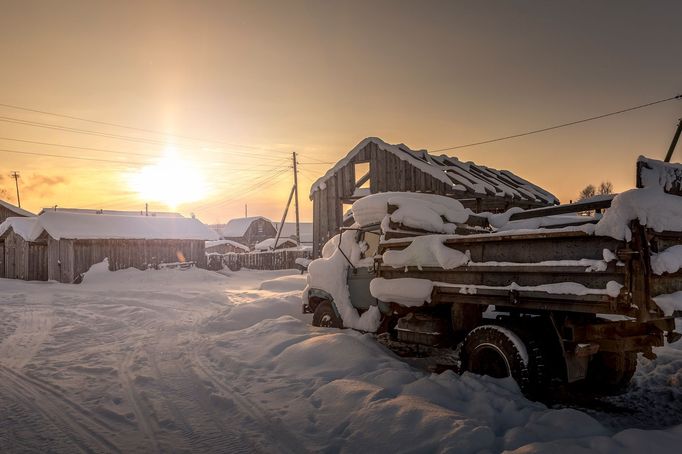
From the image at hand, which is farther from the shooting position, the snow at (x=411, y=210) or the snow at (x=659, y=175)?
the snow at (x=411, y=210)

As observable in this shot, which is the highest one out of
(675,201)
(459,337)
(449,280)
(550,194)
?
(550,194)

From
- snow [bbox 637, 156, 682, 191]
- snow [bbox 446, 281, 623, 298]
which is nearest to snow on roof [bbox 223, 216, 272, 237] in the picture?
snow [bbox 446, 281, 623, 298]

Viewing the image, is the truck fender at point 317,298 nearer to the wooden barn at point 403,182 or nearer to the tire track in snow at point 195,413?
the tire track in snow at point 195,413

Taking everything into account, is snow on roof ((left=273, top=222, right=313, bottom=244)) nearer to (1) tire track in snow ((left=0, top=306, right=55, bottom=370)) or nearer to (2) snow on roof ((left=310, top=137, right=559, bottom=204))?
(2) snow on roof ((left=310, top=137, right=559, bottom=204))

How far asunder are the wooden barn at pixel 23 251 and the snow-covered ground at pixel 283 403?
20600mm

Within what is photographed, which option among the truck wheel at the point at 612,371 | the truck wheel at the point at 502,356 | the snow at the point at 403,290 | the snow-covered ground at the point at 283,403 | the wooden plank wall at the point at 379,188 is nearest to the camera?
the snow-covered ground at the point at 283,403

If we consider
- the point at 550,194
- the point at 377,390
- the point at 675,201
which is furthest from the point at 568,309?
the point at 550,194

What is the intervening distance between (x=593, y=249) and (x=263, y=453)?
361 centimetres

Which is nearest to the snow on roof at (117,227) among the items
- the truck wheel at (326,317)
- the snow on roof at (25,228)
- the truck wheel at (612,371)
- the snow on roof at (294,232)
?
the snow on roof at (25,228)

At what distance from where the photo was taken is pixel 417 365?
657cm

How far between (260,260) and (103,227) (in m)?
10.3

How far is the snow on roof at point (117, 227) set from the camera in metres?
24.9

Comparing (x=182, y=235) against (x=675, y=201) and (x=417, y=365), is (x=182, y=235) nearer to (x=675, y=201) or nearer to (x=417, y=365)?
(x=417, y=365)

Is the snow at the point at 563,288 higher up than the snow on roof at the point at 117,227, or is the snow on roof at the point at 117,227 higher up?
the snow on roof at the point at 117,227
